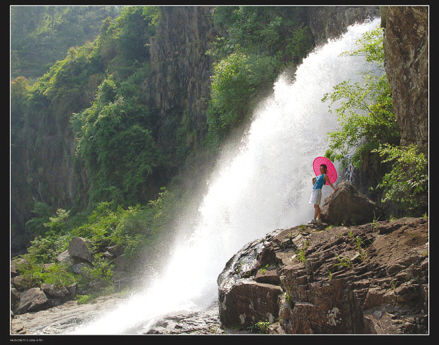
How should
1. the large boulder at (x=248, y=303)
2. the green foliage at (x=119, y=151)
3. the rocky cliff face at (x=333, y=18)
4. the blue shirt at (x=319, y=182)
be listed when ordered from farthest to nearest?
the green foliage at (x=119, y=151) < the rocky cliff face at (x=333, y=18) < the blue shirt at (x=319, y=182) < the large boulder at (x=248, y=303)

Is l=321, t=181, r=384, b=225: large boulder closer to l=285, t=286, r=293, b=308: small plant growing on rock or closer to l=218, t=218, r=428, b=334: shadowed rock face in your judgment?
l=218, t=218, r=428, b=334: shadowed rock face

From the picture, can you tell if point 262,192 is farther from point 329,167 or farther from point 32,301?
point 32,301

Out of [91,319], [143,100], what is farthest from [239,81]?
[143,100]

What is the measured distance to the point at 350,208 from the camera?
8.91m

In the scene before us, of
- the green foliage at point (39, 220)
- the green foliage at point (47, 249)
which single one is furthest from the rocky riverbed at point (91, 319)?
the green foliage at point (39, 220)

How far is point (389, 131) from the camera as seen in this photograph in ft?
35.2

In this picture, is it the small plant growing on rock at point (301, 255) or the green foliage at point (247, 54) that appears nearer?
the small plant growing on rock at point (301, 255)

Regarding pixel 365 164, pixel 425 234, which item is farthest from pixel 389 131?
pixel 425 234

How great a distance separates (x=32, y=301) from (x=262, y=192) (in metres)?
8.74

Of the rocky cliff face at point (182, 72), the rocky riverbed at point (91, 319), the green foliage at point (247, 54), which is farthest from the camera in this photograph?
the rocky cliff face at point (182, 72)

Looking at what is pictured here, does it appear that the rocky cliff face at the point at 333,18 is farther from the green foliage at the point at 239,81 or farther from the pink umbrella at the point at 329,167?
the pink umbrella at the point at 329,167

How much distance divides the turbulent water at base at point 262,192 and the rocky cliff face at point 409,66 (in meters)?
3.77

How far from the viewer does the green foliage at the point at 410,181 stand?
833 centimetres

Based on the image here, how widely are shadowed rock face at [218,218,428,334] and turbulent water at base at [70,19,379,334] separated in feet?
8.88
